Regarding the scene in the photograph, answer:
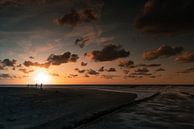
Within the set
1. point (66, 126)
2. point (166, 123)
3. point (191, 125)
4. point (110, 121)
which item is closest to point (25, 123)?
point (66, 126)

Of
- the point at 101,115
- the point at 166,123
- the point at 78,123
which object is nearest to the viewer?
the point at 78,123

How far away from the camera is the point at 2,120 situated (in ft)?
74.6

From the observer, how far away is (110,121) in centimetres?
2409

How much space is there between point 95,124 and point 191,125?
26.3ft

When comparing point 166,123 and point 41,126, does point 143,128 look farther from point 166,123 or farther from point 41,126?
point 41,126

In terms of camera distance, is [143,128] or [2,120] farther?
[2,120]

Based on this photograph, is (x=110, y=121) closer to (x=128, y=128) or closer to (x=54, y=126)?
(x=128, y=128)

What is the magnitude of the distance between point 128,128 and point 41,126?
6615 mm

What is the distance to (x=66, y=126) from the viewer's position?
1992 centimetres

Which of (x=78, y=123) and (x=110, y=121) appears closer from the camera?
(x=78, y=123)

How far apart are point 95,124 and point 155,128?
4.86m

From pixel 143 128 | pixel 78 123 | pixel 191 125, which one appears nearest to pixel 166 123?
pixel 191 125

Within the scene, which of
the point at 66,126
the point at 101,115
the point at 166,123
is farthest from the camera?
the point at 101,115

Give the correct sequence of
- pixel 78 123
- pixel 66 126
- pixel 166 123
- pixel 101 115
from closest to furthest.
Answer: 1. pixel 66 126
2. pixel 78 123
3. pixel 166 123
4. pixel 101 115
